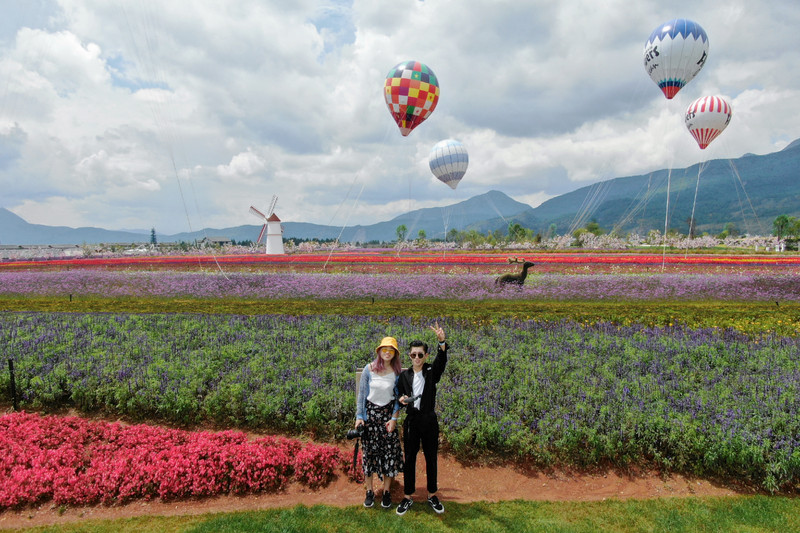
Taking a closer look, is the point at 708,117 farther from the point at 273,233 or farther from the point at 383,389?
the point at 273,233

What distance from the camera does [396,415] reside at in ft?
17.9

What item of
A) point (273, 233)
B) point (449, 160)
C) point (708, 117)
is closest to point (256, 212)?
point (273, 233)

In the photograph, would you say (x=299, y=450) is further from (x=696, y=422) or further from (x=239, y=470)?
(x=696, y=422)

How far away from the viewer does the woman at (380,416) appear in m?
5.52

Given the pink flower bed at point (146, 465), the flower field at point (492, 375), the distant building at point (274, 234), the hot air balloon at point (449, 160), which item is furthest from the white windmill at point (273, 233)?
the pink flower bed at point (146, 465)

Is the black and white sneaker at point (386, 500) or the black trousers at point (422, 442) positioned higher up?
the black trousers at point (422, 442)

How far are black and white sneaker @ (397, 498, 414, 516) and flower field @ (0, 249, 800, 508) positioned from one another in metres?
1.31

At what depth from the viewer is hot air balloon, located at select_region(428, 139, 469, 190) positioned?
101ft

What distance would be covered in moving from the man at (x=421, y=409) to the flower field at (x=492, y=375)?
114cm

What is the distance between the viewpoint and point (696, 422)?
6355mm

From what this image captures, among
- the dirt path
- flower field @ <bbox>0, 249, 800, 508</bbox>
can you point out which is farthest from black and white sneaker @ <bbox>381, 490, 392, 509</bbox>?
flower field @ <bbox>0, 249, 800, 508</bbox>

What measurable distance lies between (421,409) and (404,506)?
135 centimetres

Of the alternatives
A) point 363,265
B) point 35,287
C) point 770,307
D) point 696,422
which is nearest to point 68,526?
point 696,422

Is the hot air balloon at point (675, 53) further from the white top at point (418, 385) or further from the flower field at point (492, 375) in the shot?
the white top at point (418, 385)
